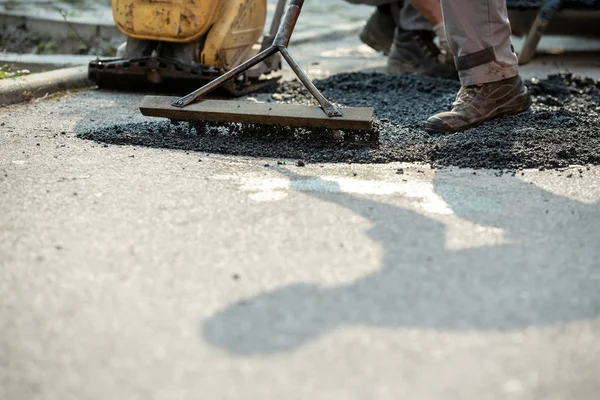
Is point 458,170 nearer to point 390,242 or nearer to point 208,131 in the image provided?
point 390,242

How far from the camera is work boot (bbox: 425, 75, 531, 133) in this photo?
3.02 metres

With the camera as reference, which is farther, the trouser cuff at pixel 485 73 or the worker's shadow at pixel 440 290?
the trouser cuff at pixel 485 73

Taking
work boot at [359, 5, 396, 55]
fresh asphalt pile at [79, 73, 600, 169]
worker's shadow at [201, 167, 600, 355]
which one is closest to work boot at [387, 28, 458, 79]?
work boot at [359, 5, 396, 55]

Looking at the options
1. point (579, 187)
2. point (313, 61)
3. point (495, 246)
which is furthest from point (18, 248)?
point (313, 61)

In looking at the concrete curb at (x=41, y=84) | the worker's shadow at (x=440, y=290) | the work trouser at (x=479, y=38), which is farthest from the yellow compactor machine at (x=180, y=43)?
the worker's shadow at (x=440, y=290)

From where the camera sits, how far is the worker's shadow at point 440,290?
1483mm

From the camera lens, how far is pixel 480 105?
123 inches

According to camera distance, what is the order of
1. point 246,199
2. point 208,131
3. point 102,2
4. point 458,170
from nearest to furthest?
point 246,199
point 458,170
point 208,131
point 102,2

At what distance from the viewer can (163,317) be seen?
1516 mm

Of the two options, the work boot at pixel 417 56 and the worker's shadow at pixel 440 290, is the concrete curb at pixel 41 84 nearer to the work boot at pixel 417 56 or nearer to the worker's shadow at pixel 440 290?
the work boot at pixel 417 56

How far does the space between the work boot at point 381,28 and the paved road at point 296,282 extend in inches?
101

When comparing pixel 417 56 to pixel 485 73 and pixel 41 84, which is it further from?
pixel 41 84

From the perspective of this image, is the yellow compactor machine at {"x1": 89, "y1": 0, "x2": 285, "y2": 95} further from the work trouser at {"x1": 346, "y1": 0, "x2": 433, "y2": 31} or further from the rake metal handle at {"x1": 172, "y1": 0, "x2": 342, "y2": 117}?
the work trouser at {"x1": 346, "y1": 0, "x2": 433, "y2": 31}

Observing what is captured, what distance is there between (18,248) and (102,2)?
5.81 meters
